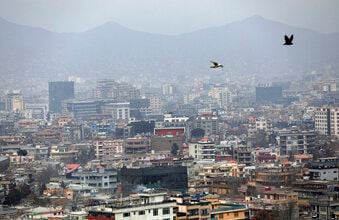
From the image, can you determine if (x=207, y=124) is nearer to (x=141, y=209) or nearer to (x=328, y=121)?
(x=328, y=121)

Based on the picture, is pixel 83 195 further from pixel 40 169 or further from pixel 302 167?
pixel 40 169

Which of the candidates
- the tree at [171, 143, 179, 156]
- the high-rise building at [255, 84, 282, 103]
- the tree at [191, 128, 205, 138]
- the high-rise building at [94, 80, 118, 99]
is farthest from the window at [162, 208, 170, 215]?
the high-rise building at [94, 80, 118, 99]

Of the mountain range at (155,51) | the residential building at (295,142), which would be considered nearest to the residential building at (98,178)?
the residential building at (295,142)

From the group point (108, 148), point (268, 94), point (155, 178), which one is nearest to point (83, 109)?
point (268, 94)

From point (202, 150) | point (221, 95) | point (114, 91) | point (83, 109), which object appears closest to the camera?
point (202, 150)

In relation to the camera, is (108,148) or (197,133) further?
(197,133)

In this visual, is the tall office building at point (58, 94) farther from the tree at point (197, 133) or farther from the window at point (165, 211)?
the window at point (165, 211)
